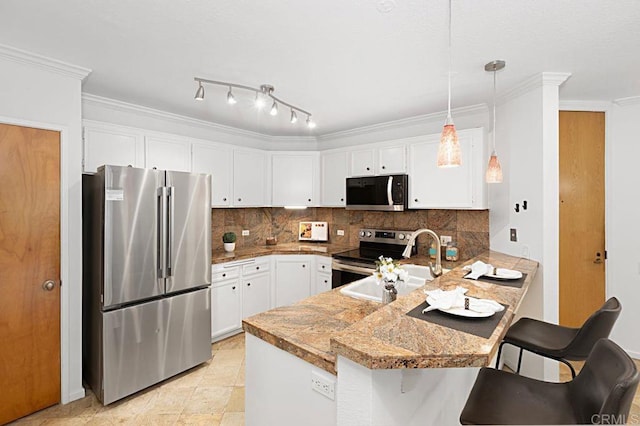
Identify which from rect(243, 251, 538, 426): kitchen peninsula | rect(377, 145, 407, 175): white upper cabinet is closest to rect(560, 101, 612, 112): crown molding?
rect(377, 145, 407, 175): white upper cabinet

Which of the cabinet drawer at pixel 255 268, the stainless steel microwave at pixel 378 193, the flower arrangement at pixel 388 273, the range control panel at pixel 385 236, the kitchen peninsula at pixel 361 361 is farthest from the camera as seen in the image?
the range control panel at pixel 385 236

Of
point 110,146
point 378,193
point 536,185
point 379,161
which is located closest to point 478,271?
point 536,185

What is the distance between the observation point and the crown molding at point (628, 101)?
3053mm

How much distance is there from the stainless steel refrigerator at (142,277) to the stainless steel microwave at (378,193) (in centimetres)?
180

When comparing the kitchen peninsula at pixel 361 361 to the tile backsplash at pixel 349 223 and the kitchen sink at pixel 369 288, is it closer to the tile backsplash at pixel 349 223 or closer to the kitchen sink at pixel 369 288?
the kitchen sink at pixel 369 288

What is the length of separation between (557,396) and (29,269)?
3274 mm

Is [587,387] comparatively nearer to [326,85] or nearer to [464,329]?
[464,329]

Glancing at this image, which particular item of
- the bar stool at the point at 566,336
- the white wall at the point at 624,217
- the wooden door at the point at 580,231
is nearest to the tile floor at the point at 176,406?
the wooden door at the point at 580,231

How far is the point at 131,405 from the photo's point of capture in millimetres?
2451

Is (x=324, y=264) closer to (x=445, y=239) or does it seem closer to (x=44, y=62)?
(x=445, y=239)

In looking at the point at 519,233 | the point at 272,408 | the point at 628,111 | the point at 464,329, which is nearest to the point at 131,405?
the point at 272,408

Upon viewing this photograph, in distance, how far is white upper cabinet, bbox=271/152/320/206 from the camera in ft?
14.3

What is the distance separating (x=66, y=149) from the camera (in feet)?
7.96

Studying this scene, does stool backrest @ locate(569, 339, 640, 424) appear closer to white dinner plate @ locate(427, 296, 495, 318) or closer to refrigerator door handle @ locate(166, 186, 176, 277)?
white dinner plate @ locate(427, 296, 495, 318)
